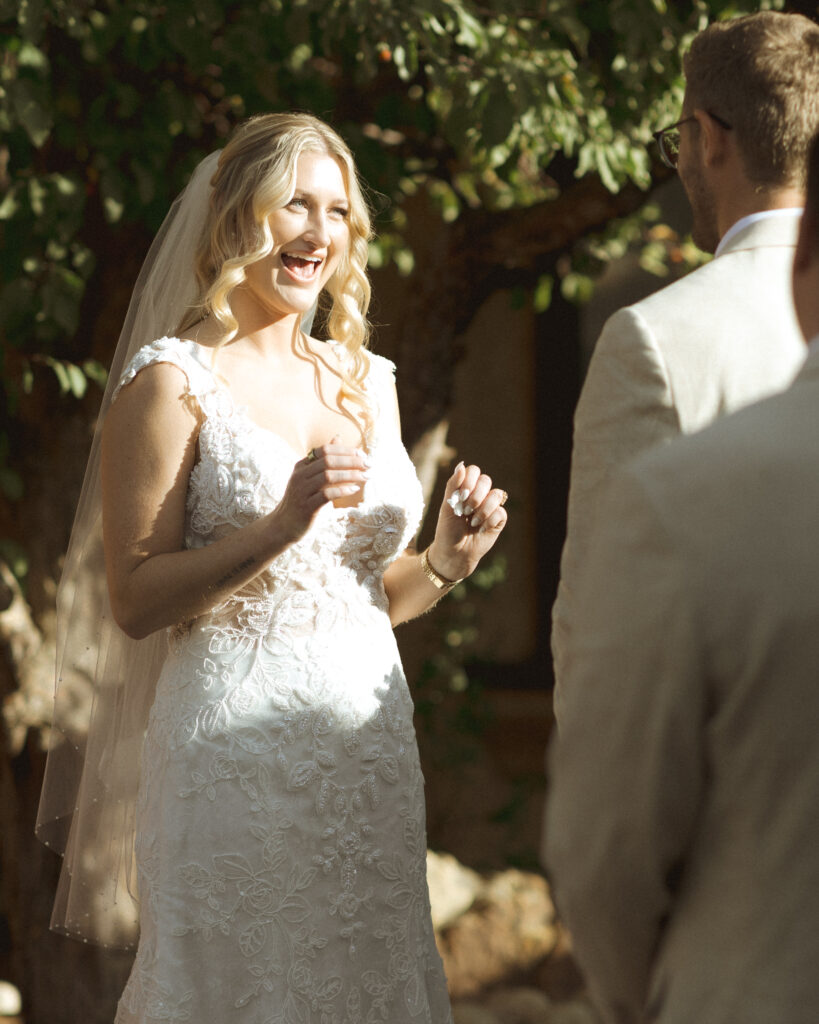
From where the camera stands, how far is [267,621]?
8.46 ft

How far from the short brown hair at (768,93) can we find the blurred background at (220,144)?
A: 1.51m

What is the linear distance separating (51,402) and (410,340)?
129 cm

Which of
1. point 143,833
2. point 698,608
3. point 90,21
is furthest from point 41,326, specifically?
point 698,608

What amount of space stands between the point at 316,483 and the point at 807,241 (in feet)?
4.43

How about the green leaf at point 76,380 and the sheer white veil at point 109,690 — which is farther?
the green leaf at point 76,380

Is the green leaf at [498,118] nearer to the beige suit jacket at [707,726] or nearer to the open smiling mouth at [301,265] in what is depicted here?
the open smiling mouth at [301,265]

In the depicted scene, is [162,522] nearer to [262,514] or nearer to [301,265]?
[262,514]

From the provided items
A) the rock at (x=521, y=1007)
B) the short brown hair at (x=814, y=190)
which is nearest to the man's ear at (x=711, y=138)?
the short brown hair at (x=814, y=190)

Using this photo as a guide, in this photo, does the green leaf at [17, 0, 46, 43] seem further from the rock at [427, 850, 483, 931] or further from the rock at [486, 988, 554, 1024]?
the rock at [486, 988, 554, 1024]

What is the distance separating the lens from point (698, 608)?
99cm

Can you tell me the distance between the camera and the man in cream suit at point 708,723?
99cm

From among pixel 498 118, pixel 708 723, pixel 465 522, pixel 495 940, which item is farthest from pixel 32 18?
pixel 495 940

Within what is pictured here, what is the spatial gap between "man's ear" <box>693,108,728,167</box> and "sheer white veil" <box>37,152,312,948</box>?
1.39 m

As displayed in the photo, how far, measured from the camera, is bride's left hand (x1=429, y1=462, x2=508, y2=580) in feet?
8.86
